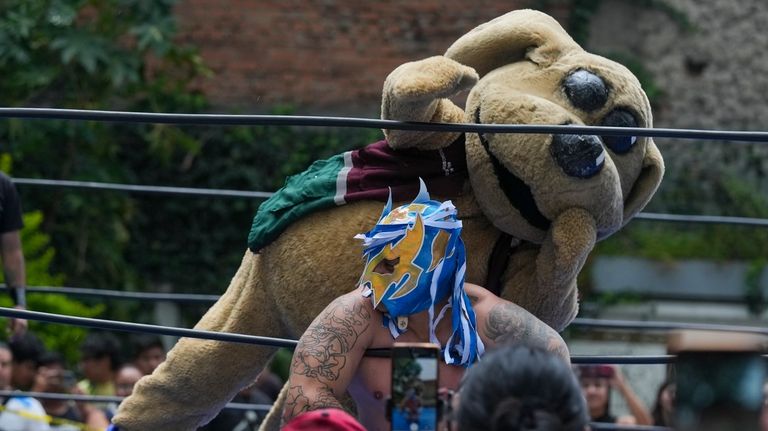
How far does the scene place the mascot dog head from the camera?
3207 millimetres

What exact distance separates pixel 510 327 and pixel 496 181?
40 centimetres

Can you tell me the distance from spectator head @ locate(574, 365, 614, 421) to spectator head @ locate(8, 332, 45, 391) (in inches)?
87.9

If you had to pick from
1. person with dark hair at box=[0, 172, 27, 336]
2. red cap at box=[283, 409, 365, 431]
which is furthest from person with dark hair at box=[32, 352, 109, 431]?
red cap at box=[283, 409, 365, 431]

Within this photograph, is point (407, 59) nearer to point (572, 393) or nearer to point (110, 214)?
point (110, 214)

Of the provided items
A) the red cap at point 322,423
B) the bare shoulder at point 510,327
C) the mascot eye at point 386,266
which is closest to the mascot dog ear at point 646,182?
the bare shoulder at point 510,327

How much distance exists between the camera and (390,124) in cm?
295

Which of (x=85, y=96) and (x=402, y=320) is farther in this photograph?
(x=85, y=96)

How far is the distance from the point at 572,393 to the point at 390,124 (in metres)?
1.03

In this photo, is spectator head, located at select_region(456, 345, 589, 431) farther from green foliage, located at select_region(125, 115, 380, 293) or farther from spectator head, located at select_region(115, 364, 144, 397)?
green foliage, located at select_region(125, 115, 380, 293)

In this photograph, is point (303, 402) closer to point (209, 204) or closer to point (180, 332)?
point (180, 332)

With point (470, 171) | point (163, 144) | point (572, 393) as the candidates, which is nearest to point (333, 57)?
point (163, 144)

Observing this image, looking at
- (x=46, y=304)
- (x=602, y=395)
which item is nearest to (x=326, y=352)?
(x=602, y=395)

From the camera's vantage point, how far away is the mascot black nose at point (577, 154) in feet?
10.5

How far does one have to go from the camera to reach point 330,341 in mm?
2920
